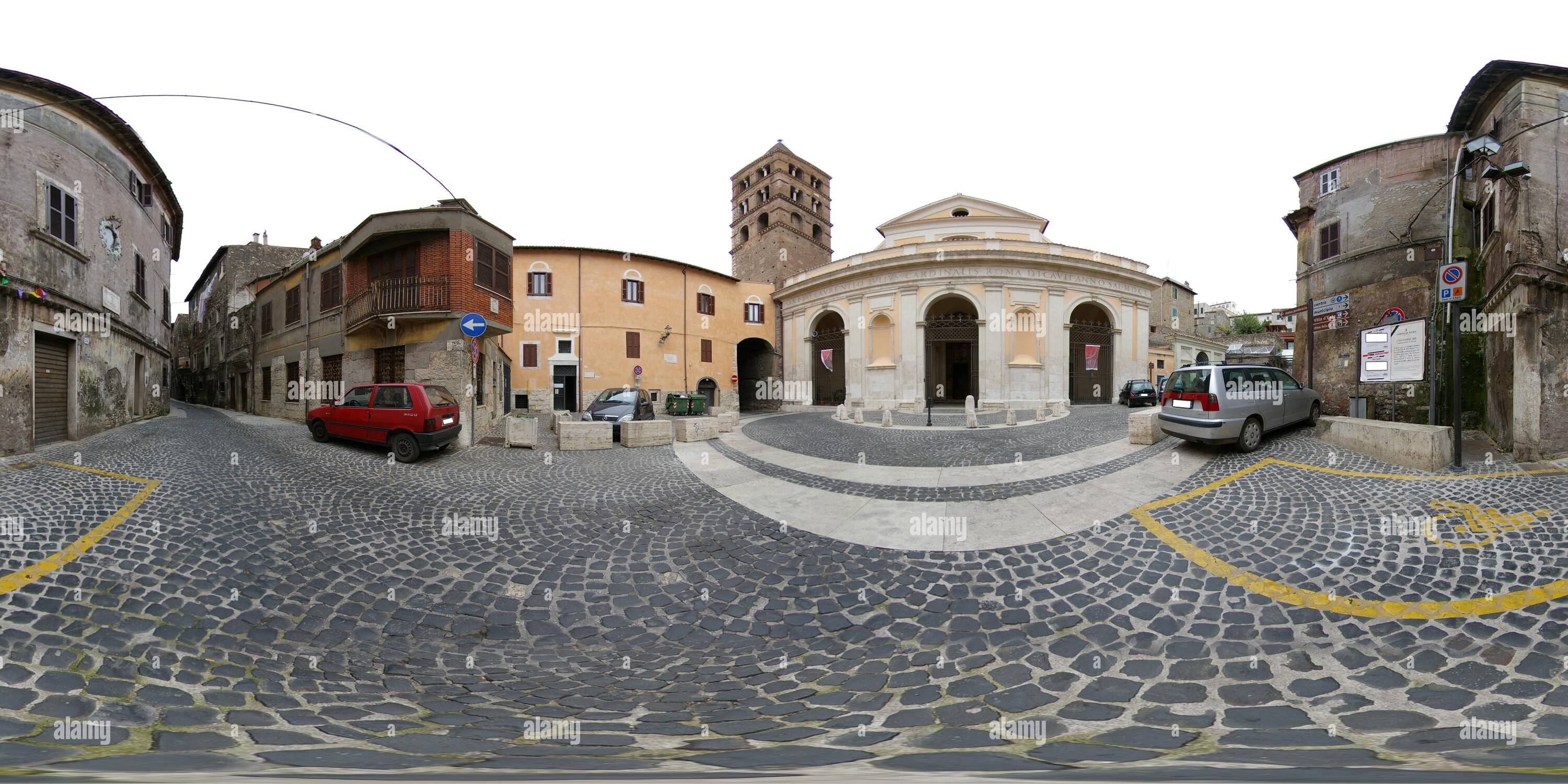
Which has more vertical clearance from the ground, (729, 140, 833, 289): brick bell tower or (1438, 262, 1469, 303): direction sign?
(729, 140, 833, 289): brick bell tower

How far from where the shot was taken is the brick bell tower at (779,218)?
3538cm

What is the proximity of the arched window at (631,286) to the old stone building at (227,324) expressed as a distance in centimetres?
1319

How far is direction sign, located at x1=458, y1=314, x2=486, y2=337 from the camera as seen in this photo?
10398mm

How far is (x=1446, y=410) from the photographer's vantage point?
11102mm

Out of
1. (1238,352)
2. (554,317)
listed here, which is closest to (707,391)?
(554,317)

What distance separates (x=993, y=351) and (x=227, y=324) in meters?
36.0

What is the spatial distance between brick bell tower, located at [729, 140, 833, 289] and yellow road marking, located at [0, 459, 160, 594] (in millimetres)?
29026

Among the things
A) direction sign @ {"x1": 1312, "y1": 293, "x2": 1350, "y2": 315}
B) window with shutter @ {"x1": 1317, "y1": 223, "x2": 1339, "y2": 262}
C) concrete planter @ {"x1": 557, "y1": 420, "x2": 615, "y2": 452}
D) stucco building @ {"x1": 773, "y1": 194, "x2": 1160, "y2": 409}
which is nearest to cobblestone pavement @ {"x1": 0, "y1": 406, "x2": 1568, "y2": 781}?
concrete planter @ {"x1": 557, "y1": 420, "x2": 615, "y2": 452}

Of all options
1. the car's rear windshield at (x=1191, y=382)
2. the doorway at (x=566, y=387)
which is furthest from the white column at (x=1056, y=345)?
the doorway at (x=566, y=387)

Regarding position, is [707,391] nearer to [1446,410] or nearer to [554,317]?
[554,317]

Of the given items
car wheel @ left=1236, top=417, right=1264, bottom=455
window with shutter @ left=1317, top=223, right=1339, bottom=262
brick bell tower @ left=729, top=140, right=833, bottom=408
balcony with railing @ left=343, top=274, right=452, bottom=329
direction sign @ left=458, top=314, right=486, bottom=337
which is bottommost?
car wheel @ left=1236, top=417, right=1264, bottom=455

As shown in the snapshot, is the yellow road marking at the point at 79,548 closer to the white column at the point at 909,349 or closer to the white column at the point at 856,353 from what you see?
the white column at the point at 856,353

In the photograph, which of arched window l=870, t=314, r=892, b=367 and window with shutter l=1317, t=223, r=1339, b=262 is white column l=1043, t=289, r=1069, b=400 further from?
window with shutter l=1317, t=223, r=1339, b=262

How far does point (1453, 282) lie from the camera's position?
766 cm
